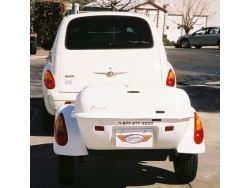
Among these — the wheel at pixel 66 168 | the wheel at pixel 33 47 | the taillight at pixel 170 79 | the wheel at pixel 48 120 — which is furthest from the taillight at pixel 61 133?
the wheel at pixel 33 47

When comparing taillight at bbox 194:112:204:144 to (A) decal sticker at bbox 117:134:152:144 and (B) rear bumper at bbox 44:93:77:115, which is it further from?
(B) rear bumper at bbox 44:93:77:115

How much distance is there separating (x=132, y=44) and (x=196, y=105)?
3508 mm

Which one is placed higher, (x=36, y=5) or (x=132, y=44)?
(x=36, y=5)

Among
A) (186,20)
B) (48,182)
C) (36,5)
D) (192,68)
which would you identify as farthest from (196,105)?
(186,20)

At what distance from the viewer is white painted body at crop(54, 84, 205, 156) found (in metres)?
4.25

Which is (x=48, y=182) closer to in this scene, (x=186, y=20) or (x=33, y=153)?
(x=33, y=153)

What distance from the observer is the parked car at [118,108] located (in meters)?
4.28

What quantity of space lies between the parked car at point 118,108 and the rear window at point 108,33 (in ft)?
0.06

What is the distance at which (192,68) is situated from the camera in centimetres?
1783

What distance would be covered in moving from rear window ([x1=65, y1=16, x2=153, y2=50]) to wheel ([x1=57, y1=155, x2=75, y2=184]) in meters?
2.24

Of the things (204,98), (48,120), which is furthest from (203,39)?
(48,120)

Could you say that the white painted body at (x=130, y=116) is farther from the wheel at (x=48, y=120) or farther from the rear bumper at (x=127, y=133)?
the wheel at (x=48, y=120)

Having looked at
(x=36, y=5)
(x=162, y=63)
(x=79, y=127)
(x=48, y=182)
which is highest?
(x=36, y=5)

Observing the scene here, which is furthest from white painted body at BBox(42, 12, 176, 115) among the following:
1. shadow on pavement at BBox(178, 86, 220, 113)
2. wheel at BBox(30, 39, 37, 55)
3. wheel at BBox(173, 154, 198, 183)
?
wheel at BBox(30, 39, 37, 55)
